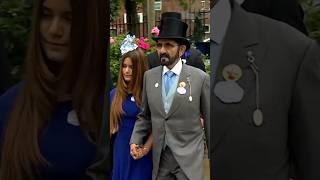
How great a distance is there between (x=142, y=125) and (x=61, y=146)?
1571 mm

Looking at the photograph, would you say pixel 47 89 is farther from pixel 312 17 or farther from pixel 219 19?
pixel 312 17

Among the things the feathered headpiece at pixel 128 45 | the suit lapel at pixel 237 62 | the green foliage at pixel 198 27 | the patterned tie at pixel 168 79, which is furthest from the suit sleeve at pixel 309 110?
the patterned tie at pixel 168 79

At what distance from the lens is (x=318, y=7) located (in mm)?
1481

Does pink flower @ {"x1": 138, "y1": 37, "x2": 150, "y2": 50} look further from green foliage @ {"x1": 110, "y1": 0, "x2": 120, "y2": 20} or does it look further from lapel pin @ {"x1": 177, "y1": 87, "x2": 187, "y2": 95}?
green foliage @ {"x1": 110, "y1": 0, "x2": 120, "y2": 20}

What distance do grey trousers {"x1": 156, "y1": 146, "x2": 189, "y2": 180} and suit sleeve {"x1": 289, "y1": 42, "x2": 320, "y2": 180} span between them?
60.0 inches

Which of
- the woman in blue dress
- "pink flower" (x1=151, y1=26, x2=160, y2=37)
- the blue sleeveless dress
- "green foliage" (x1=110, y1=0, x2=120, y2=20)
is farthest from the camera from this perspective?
the blue sleeveless dress

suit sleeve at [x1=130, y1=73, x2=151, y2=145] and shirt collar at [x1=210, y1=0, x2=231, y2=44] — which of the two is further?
suit sleeve at [x1=130, y1=73, x2=151, y2=145]

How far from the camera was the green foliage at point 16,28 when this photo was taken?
151 centimetres

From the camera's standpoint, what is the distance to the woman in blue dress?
270 centimetres

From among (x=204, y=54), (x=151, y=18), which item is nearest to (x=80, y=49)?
(x=151, y=18)

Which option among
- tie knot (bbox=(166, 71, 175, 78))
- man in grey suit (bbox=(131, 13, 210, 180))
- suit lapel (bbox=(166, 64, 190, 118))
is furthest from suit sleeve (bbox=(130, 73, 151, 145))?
tie knot (bbox=(166, 71, 175, 78))

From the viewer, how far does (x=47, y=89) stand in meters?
1.54

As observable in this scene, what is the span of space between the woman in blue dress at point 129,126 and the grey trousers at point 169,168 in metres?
0.08

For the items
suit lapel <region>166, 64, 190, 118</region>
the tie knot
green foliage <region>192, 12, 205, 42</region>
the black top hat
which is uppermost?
green foliage <region>192, 12, 205, 42</region>
